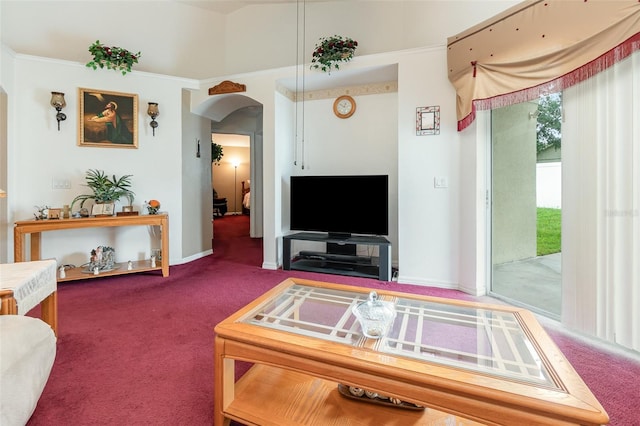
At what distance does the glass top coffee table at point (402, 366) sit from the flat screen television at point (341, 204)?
1.81 meters

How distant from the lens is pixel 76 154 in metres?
3.49

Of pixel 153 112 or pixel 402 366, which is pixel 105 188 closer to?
pixel 153 112

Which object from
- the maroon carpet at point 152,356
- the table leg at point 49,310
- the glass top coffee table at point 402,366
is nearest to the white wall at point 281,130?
the maroon carpet at point 152,356

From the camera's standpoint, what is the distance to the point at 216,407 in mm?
1187

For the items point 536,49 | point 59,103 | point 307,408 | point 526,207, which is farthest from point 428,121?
point 59,103

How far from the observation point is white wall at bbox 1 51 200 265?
129 inches

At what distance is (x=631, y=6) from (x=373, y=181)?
2.21m

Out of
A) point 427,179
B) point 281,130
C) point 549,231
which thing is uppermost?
point 281,130

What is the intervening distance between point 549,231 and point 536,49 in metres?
1.41

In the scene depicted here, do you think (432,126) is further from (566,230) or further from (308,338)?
(308,338)

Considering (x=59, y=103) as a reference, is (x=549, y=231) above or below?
below

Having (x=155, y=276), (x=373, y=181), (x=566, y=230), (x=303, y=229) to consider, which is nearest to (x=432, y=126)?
(x=373, y=181)

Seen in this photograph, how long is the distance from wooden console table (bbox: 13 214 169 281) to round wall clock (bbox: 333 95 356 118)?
8.40 feet

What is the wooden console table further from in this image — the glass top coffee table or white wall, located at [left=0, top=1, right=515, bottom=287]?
the glass top coffee table
